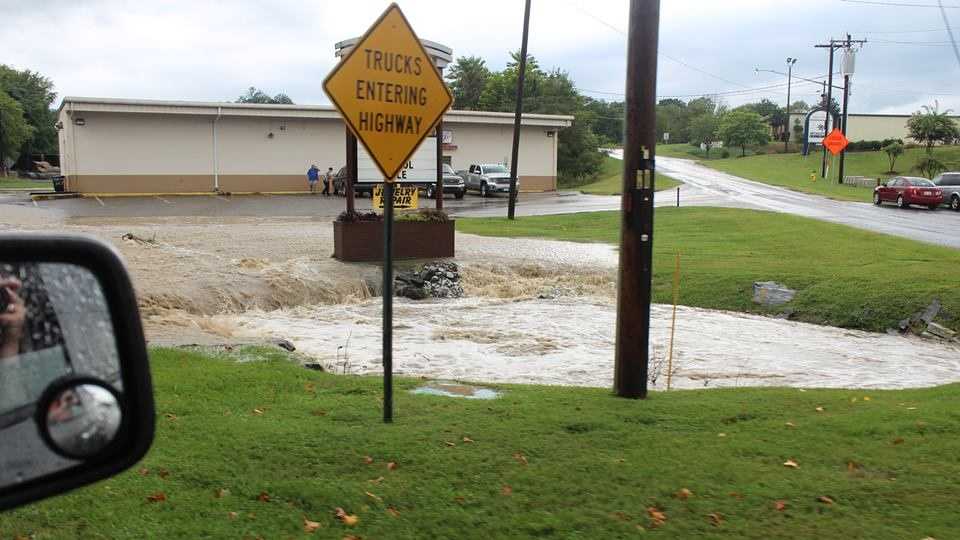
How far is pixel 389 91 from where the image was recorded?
6.11 meters

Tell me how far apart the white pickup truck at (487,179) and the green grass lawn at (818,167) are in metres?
17.2

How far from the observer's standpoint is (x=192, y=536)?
13.1 feet

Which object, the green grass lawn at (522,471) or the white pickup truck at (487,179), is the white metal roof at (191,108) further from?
the green grass lawn at (522,471)

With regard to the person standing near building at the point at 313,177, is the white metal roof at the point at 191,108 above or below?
above

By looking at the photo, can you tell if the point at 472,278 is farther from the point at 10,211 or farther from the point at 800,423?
the point at 10,211

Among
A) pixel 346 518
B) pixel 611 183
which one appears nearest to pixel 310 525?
pixel 346 518

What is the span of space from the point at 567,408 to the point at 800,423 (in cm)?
172

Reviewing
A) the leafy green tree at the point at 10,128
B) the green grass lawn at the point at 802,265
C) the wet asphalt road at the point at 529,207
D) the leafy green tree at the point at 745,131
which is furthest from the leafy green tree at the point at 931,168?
the leafy green tree at the point at 10,128

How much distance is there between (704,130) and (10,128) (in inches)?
3731

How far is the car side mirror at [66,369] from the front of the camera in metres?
1.54

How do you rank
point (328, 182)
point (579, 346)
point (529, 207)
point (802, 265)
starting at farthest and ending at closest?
point (328, 182)
point (529, 207)
point (802, 265)
point (579, 346)

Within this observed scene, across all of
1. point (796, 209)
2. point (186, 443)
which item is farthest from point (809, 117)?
point (186, 443)

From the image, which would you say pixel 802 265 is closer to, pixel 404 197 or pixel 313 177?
pixel 404 197

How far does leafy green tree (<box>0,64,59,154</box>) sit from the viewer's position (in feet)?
298
